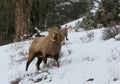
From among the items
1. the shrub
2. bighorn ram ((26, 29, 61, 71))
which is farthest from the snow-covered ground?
bighorn ram ((26, 29, 61, 71))

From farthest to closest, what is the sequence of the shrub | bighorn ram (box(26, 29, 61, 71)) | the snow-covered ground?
the shrub
bighorn ram (box(26, 29, 61, 71))
the snow-covered ground

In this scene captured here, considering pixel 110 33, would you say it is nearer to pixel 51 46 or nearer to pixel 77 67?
pixel 51 46

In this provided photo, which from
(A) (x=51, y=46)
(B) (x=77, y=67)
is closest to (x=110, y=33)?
(A) (x=51, y=46)

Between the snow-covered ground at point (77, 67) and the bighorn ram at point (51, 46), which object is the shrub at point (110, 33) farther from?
the bighorn ram at point (51, 46)

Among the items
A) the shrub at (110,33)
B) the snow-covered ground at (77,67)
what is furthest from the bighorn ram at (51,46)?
the shrub at (110,33)

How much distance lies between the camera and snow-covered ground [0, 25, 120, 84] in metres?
8.98

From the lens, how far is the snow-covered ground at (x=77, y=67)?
8977 millimetres

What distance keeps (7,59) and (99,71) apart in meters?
5.42

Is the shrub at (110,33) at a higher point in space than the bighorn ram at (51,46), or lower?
lower

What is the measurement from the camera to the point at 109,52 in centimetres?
1065

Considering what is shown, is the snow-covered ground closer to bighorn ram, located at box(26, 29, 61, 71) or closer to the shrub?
the shrub

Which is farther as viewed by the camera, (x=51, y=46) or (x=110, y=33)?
(x=110, y=33)

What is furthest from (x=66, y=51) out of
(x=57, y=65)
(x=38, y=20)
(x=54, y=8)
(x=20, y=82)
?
(x=54, y=8)

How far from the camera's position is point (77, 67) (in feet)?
32.9
